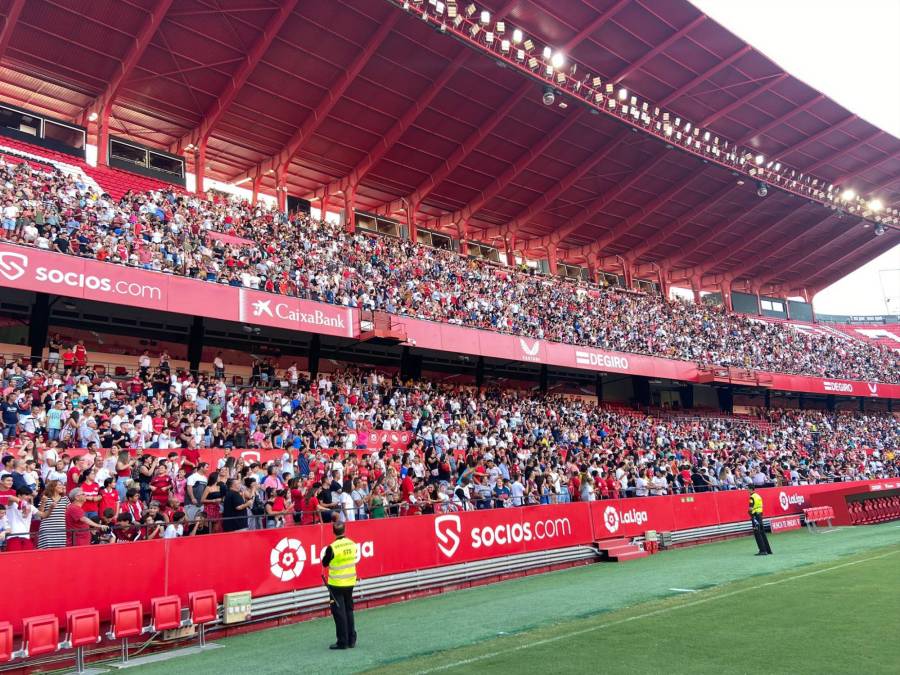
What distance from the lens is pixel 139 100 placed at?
30578 mm

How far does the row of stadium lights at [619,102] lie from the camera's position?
93.8ft

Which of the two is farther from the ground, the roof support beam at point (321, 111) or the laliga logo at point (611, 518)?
the roof support beam at point (321, 111)

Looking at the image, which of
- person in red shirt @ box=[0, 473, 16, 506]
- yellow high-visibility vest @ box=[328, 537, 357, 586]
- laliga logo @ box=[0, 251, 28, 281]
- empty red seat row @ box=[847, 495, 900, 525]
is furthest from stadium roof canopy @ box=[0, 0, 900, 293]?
yellow high-visibility vest @ box=[328, 537, 357, 586]

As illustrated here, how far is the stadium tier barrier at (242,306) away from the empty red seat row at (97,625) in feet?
40.1

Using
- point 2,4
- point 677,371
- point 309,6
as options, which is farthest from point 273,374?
point 677,371

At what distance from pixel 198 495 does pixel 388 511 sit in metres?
4.65

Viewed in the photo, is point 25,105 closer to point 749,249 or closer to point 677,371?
point 677,371

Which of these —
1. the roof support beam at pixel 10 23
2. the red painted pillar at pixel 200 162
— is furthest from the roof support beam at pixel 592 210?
the roof support beam at pixel 10 23

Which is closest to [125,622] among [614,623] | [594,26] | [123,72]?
[614,623]

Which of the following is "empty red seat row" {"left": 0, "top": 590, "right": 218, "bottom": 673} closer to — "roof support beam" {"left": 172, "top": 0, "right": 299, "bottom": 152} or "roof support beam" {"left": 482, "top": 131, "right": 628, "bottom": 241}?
"roof support beam" {"left": 172, "top": 0, "right": 299, "bottom": 152}

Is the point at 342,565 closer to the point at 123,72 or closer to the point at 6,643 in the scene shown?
the point at 6,643

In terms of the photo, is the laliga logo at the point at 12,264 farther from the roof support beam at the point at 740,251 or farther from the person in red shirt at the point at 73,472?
the roof support beam at the point at 740,251

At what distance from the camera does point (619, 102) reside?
36.1 m

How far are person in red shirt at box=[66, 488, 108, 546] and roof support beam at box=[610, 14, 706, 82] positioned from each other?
32181 mm
